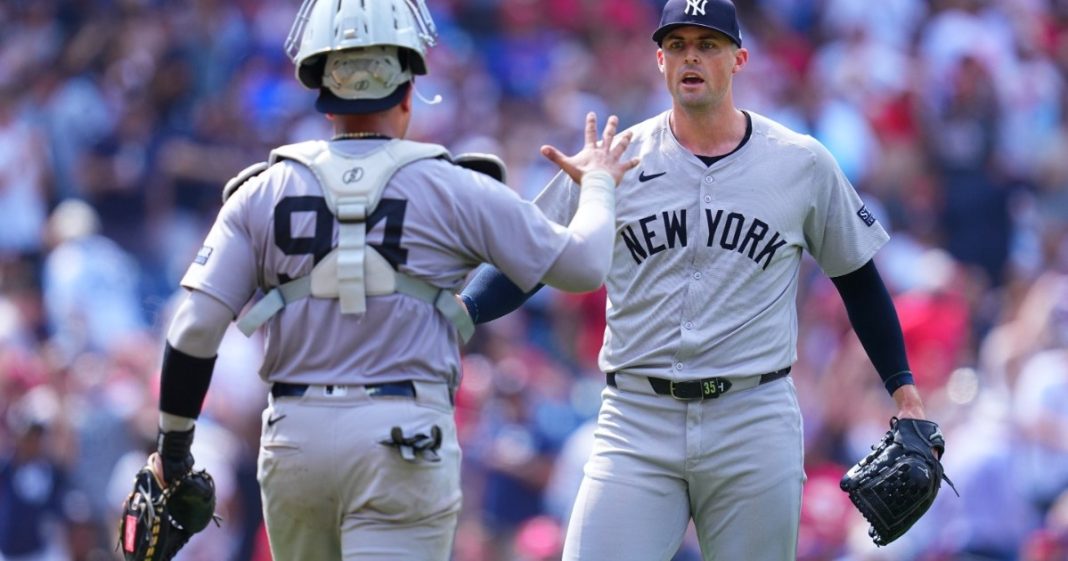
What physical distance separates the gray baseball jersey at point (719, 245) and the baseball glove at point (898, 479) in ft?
1.47

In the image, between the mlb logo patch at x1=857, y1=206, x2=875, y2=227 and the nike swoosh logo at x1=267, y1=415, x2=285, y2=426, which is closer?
the nike swoosh logo at x1=267, y1=415, x2=285, y2=426

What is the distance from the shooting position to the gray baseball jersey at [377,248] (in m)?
5.13

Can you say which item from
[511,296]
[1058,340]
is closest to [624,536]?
[511,296]

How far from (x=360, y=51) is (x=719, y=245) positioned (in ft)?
4.64

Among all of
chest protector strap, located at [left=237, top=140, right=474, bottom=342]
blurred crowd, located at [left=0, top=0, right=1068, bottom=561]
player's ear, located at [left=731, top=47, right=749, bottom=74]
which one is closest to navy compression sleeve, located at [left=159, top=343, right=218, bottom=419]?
chest protector strap, located at [left=237, top=140, right=474, bottom=342]

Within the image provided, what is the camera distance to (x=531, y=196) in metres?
13.8

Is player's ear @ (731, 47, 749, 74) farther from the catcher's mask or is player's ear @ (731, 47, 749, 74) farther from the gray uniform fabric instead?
the catcher's mask

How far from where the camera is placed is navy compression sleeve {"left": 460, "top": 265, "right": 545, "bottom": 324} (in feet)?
19.5

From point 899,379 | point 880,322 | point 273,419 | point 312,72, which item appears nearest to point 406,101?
point 312,72

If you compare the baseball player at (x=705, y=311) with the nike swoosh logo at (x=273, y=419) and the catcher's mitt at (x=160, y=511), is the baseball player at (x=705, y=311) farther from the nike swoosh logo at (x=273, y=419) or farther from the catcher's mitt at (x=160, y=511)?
the catcher's mitt at (x=160, y=511)

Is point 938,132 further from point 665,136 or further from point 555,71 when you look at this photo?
point 665,136

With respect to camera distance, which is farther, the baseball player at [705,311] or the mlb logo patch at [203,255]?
the baseball player at [705,311]

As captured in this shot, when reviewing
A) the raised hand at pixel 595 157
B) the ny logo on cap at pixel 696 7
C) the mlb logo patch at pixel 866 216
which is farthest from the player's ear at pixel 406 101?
the mlb logo patch at pixel 866 216

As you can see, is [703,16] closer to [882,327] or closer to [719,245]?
[719,245]
